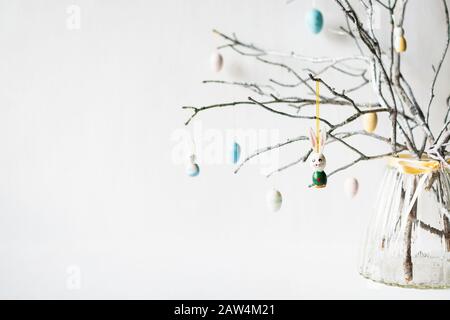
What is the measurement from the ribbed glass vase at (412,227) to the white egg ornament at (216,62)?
373 mm

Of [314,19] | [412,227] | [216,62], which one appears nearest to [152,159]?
[216,62]

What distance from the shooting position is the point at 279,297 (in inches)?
45.7

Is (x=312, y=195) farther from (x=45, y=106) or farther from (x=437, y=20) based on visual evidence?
(x=45, y=106)

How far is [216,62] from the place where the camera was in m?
1.14

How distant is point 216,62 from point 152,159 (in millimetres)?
262

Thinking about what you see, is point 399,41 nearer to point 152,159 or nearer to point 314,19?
point 314,19

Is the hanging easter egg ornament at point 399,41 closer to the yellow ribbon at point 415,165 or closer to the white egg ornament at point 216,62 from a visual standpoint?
the yellow ribbon at point 415,165

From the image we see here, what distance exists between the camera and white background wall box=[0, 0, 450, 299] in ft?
4.02

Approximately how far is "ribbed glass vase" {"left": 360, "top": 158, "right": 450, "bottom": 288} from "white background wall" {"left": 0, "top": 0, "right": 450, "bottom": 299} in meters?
0.18

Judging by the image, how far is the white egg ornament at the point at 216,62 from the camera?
3.73 ft

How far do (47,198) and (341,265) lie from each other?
2.13 feet

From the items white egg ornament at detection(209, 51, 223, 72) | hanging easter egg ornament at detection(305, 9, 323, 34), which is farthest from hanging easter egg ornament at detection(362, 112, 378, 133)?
white egg ornament at detection(209, 51, 223, 72)

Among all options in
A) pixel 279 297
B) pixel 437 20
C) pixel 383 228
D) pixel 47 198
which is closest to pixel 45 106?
pixel 47 198

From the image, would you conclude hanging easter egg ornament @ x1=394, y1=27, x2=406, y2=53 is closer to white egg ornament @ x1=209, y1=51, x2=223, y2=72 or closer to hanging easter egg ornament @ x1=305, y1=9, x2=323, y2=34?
hanging easter egg ornament @ x1=305, y1=9, x2=323, y2=34
